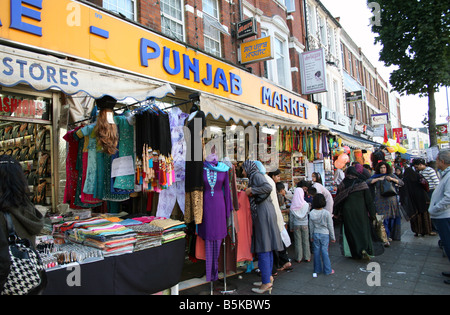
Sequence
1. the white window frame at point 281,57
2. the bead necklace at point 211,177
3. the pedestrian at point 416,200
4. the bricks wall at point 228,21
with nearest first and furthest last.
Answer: the bead necklace at point 211,177, the bricks wall at point 228,21, the pedestrian at point 416,200, the white window frame at point 281,57

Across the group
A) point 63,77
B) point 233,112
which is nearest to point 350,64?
point 233,112

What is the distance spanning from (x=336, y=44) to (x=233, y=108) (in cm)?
1916

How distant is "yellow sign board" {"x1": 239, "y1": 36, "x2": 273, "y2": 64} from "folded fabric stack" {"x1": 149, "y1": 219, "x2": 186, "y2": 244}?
7.48 metres

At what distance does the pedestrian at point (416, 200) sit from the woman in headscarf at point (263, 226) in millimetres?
4977

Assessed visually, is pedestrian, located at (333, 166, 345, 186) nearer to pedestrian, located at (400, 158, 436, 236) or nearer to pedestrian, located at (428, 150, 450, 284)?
pedestrian, located at (400, 158, 436, 236)

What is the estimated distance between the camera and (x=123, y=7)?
696 cm

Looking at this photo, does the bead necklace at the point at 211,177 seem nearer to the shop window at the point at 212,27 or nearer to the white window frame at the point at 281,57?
the shop window at the point at 212,27

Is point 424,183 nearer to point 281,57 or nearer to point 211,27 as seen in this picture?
point 211,27

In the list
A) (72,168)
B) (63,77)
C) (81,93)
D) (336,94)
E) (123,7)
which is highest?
(336,94)

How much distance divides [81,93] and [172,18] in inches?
163

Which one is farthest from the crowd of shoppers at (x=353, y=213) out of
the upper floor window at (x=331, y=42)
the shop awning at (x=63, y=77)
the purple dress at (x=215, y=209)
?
the upper floor window at (x=331, y=42)

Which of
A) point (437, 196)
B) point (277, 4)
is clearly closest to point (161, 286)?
point (437, 196)

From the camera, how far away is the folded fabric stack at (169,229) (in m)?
3.73

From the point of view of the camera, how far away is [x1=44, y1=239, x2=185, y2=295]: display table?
9.29 feet
